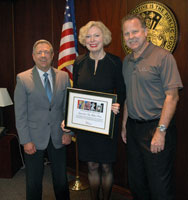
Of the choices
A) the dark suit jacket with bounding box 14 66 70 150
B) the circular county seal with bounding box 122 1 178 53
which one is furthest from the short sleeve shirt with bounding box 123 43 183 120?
the dark suit jacket with bounding box 14 66 70 150

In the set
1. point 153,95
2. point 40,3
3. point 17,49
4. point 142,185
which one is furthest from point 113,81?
point 17,49

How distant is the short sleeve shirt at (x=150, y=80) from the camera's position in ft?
5.58

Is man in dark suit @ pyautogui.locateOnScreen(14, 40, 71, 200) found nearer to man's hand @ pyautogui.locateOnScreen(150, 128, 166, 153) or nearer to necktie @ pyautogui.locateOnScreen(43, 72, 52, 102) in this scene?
necktie @ pyautogui.locateOnScreen(43, 72, 52, 102)

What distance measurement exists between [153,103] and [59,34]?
223cm

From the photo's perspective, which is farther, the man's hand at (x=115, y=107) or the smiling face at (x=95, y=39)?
the smiling face at (x=95, y=39)

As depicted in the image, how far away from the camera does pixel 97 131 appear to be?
201 cm

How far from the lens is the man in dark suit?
6.65ft

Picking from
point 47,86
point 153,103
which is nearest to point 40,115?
point 47,86

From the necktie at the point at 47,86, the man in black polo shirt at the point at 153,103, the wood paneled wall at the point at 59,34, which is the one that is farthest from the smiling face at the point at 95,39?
the wood paneled wall at the point at 59,34

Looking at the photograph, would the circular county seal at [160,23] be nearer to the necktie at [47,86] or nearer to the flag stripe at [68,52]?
the flag stripe at [68,52]

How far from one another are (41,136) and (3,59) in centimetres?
257

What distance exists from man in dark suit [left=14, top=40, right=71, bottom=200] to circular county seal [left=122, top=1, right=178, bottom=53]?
1015 mm

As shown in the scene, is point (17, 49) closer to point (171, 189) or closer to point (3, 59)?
point (3, 59)

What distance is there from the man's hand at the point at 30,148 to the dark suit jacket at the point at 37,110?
1.3 inches
